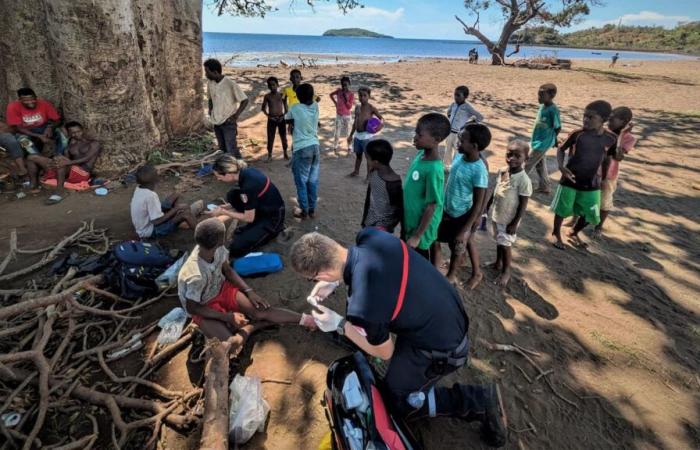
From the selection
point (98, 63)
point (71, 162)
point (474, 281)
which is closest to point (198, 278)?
point (474, 281)

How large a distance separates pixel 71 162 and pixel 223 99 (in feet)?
8.23

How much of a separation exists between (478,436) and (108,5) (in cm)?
689

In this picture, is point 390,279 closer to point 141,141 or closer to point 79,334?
point 79,334

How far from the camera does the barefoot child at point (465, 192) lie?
3.13 metres

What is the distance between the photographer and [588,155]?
4.08m

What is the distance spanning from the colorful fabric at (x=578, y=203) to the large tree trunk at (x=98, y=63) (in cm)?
647

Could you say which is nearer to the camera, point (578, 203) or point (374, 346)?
point (374, 346)

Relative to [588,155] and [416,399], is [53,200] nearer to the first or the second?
[416,399]

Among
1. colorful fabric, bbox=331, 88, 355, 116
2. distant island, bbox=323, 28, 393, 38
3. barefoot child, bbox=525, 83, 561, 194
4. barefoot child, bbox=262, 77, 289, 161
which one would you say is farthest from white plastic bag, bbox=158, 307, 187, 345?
distant island, bbox=323, 28, 393, 38

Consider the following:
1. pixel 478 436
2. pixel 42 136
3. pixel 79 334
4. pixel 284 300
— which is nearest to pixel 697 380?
pixel 478 436

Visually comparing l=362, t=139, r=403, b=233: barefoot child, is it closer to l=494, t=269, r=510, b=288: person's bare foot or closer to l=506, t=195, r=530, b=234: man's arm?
l=506, t=195, r=530, b=234: man's arm

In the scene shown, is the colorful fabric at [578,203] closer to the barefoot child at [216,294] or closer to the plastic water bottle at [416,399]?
the plastic water bottle at [416,399]

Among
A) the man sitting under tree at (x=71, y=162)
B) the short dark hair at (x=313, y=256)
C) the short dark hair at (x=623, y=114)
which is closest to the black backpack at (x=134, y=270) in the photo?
the short dark hair at (x=313, y=256)

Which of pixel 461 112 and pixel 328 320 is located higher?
pixel 461 112
